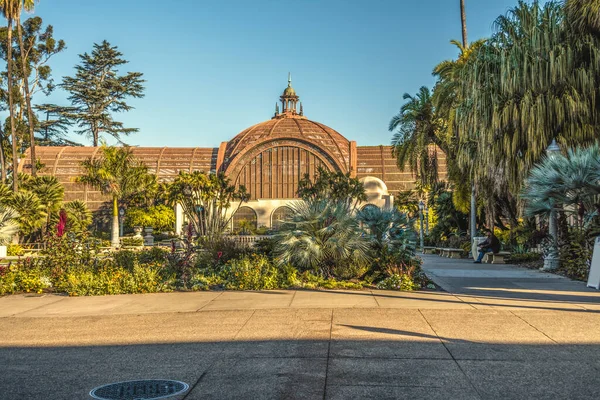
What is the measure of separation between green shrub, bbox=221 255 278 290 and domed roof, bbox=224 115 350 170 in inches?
1738

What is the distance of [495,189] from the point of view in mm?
22953

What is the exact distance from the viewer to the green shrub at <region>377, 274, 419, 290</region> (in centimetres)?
1222

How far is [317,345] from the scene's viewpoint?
23.0ft

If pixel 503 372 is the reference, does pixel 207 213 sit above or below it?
above

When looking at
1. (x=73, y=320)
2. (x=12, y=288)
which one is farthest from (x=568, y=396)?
(x=12, y=288)

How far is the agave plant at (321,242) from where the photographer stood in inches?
527

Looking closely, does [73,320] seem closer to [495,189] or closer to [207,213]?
[495,189]

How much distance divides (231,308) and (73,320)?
2468 millimetres

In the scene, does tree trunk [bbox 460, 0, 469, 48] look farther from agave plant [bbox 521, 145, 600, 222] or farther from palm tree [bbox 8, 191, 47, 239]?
palm tree [bbox 8, 191, 47, 239]

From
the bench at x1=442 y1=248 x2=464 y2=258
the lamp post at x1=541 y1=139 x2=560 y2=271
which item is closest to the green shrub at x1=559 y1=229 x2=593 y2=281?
the lamp post at x1=541 y1=139 x2=560 y2=271

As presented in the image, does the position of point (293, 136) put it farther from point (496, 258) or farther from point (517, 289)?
point (517, 289)

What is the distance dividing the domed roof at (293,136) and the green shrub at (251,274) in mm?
44148

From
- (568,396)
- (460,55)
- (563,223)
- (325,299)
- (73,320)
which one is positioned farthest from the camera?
(460,55)

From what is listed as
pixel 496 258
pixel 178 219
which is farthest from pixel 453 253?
pixel 178 219
